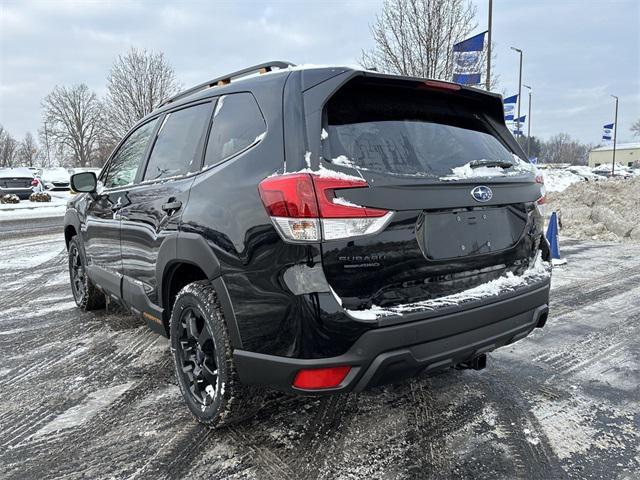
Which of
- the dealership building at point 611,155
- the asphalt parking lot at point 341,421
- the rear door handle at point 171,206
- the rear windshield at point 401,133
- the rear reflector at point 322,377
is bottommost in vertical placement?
the asphalt parking lot at point 341,421

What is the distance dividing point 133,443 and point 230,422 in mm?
548

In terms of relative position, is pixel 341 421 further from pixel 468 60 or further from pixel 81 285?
pixel 468 60

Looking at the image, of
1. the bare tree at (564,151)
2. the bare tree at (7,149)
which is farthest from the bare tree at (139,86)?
the bare tree at (564,151)

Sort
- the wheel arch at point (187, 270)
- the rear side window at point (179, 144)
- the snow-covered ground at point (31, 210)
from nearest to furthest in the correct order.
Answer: the wheel arch at point (187, 270) < the rear side window at point (179, 144) < the snow-covered ground at point (31, 210)

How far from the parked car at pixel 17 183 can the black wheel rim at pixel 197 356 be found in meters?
24.4

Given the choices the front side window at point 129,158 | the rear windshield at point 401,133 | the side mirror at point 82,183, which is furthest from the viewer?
the side mirror at point 82,183

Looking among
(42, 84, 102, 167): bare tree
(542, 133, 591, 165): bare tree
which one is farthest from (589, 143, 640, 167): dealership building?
(42, 84, 102, 167): bare tree

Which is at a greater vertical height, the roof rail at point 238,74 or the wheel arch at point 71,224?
the roof rail at point 238,74

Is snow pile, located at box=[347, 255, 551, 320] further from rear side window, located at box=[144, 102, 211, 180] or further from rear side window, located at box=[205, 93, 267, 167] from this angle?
rear side window, located at box=[144, 102, 211, 180]

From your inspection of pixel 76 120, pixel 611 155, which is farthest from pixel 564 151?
pixel 76 120

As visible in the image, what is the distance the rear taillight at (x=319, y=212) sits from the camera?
200 cm

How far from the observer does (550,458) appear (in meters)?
2.41

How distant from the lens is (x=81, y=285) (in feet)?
16.9

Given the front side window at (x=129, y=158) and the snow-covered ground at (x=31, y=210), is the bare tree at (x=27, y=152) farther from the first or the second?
the front side window at (x=129, y=158)
